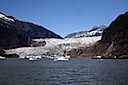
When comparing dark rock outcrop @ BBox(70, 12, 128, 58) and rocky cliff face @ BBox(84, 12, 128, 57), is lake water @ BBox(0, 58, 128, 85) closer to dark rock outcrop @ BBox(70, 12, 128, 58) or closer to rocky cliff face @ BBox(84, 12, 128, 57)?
dark rock outcrop @ BBox(70, 12, 128, 58)

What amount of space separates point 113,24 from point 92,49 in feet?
66.1

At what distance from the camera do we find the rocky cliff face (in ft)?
525

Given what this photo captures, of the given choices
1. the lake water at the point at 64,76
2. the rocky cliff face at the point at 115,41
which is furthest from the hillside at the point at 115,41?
the lake water at the point at 64,76

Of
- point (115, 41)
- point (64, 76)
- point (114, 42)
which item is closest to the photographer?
point (64, 76)

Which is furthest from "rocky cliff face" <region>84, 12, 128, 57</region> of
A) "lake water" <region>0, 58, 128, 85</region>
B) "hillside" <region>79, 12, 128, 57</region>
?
"lake water" <region>0, 58, 128, 85</region>

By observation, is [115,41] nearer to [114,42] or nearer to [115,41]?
[115,41]

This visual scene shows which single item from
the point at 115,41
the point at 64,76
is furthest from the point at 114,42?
the point at 64,76

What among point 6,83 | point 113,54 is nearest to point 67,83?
point 6,83

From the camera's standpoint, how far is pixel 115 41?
167750 mm

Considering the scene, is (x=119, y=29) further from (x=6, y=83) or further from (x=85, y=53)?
(x=6, y=83)

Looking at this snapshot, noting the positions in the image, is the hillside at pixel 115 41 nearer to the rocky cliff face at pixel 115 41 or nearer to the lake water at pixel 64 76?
the rocky cliff face at pixel 115 41

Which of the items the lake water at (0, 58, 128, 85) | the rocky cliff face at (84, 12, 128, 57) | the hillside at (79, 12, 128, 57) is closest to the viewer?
the lake water at (0, 58, 128, 85)

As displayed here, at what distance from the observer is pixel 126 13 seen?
609 feet

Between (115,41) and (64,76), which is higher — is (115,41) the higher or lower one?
the higher one
